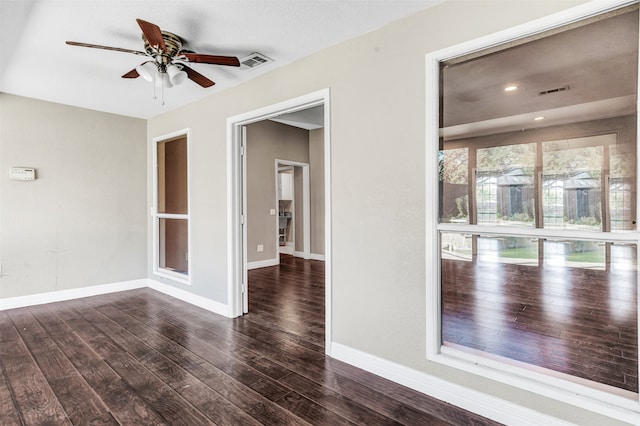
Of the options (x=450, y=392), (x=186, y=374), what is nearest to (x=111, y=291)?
(x=186, y=374)

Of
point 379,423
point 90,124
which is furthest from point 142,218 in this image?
point 379,423

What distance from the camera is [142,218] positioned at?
4.93 metres

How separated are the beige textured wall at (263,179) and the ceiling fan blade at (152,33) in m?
3.84

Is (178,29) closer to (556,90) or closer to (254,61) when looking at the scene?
(254,61)

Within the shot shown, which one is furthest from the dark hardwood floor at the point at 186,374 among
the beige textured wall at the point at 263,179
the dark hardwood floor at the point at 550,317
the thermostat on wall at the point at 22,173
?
the beige textured wall at the point at 263,179

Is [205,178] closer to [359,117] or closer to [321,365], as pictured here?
[359,117]

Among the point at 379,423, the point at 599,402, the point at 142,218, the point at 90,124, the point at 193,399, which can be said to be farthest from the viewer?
the point at 142,218

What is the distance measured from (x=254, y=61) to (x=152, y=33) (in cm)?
101

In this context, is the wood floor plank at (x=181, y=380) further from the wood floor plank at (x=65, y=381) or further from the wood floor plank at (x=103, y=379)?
the wood floor plank at (x=65, y=381)

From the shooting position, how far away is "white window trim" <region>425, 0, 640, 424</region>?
160cm

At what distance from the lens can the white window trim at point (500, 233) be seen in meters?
1.60

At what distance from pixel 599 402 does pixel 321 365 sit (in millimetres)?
1652

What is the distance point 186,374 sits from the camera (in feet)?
7.84

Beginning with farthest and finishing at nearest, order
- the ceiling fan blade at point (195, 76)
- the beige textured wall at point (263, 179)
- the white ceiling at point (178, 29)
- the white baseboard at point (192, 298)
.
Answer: the beige textured wall at point (263, 179), the white baseboard at point (192, 298), the ceiling fan blade at point (195, 76), the white ceiling at point (178, 29)
